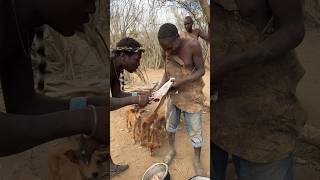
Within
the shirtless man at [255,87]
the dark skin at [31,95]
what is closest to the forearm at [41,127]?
the dark skin at [31,95]

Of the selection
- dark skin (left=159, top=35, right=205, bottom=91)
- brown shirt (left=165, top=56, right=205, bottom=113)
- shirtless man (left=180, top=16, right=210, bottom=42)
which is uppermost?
shirtless man (left=180, top=16, right=210, bottom=42)

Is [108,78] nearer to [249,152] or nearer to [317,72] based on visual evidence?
[249,152]

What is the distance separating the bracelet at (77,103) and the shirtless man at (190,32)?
0.67m

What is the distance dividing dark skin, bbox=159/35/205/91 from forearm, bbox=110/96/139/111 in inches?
6.2

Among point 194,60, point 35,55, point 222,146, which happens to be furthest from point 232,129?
point 35,55

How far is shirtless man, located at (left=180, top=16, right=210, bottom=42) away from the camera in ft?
9.69

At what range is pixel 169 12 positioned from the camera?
2.99m

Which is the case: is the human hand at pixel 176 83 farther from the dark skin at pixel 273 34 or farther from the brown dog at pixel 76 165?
the brown dog at pixel 76 165

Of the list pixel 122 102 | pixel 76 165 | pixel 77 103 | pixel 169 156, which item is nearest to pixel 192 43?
pixel 122 102

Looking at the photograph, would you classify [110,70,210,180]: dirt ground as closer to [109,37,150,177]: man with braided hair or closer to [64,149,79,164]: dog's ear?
[109,37,150,177]: man with braided hair

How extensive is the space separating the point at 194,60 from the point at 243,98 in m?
0.48

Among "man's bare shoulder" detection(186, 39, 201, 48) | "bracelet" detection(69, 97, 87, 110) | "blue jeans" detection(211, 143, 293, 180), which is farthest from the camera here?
"blue jeans" detection(211, 143, 293, 180)

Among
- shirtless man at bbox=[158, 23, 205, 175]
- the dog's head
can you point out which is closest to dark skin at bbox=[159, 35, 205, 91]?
shirtless man at bbox=[158, 23, 205, 175]

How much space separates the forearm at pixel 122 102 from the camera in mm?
2998
